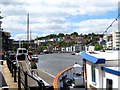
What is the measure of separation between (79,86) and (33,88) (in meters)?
1.84

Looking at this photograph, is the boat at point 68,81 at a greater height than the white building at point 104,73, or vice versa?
the white building at point 104,73

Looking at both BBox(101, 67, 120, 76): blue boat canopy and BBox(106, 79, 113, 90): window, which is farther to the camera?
BBox(106, 79, 113, 90): window

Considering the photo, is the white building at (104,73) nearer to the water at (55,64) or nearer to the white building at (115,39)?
the white building at (115,39)

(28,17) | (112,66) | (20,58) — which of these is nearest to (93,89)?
(112,66)

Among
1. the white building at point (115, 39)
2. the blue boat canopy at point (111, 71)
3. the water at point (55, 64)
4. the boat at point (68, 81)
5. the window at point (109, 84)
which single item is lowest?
the water at point (55, 64)

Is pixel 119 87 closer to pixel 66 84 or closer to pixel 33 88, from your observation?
pixel 33 88

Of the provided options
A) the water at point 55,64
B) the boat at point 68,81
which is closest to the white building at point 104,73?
the boat at point 68,81

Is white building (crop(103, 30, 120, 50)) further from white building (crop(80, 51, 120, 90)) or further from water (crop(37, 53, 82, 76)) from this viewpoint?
water (crop(37, 53, 82, 76))

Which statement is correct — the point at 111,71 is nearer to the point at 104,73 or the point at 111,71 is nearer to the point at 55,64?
the point at 104,73

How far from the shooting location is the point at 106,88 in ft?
26.6

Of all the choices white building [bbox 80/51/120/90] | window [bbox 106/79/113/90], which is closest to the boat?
white building [bbox 80/51/120/90]

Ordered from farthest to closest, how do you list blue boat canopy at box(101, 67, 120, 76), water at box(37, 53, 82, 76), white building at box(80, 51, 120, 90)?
water at box(37, 53, 82, 76)
white building at box(80, 51, 120, 90)
blue boat canopy at box(101, 67, 120, 76)

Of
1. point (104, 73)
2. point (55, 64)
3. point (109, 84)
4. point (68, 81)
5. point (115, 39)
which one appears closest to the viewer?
point (109, 84)

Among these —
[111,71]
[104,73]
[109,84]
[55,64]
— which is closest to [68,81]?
[104,73]
